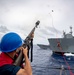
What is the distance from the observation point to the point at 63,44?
69.4 m

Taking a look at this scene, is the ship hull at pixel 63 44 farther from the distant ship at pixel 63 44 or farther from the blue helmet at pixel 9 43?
the blue helmet at pixel 9 43

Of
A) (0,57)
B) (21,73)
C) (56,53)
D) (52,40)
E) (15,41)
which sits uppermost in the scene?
(15,41)

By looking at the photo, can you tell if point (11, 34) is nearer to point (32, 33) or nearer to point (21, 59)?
point (21, 59)

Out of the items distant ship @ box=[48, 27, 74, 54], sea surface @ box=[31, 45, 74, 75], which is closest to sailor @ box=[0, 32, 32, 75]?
sea surface @ box=[31, 45, 74, 75]

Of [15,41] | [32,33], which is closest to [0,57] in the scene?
[15,41]

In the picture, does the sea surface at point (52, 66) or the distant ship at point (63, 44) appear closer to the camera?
the sea surface at point (52, 66)

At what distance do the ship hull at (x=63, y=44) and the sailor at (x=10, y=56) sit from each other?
64807 millimetres

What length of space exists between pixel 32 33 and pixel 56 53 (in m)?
72.1

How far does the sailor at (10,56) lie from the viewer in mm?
2697

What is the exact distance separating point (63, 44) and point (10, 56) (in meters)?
67.1

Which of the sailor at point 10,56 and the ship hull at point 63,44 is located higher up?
the sailor at point 10,56

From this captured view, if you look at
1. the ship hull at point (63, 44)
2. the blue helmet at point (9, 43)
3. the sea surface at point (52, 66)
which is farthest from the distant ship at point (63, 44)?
the blue helmet at point (9, 43)

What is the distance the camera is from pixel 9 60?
9.41ft

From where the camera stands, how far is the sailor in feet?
8.85
